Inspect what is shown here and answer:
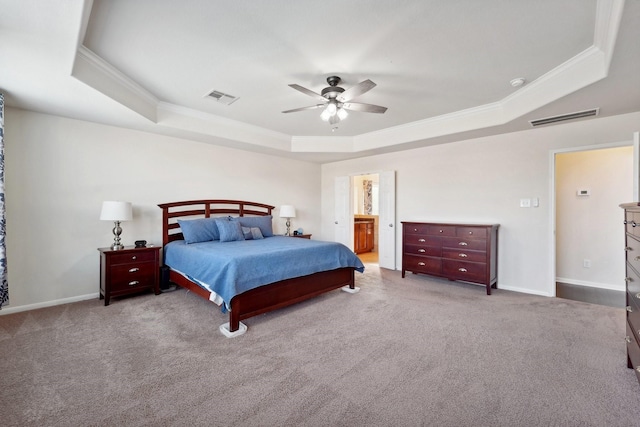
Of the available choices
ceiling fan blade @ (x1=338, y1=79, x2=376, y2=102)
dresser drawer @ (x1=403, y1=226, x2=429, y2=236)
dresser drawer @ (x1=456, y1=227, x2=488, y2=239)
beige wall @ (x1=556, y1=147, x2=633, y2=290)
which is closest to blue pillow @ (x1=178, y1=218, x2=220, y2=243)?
ceiling fan blade @ (x1=338, y1=79, x2=376, y2=102)

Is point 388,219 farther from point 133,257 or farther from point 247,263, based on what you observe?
point 133,257

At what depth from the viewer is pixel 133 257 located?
367 cm

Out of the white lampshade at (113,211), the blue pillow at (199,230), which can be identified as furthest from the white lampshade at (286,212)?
the white lampshade at (113,211)

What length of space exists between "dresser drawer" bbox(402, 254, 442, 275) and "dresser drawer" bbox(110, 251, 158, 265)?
3910 millimetres

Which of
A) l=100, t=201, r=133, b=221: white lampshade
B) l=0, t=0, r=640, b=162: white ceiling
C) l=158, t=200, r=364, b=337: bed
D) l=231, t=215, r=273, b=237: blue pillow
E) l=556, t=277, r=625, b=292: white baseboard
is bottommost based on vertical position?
l=556, t=277, r=625, b=292: white baseboard

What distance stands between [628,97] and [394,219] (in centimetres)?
344

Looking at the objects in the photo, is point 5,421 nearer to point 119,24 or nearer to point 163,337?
point 163,337

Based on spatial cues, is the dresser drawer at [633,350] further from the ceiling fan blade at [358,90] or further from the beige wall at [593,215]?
the beige wall at [593,215]

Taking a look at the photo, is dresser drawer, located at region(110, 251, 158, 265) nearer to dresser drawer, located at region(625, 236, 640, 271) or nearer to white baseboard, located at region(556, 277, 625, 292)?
dresser drawer, located at region(625, 236, 640, 271)

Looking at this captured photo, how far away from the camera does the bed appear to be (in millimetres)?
2791

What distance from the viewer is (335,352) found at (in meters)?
2.38

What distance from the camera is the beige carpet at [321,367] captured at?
1668 millimetres

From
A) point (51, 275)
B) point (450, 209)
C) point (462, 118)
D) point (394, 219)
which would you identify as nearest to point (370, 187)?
point (394, 219)

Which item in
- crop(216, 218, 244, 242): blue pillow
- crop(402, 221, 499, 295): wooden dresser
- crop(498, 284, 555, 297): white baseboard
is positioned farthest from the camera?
crop(216, 218, 244, 242): blue pillow
